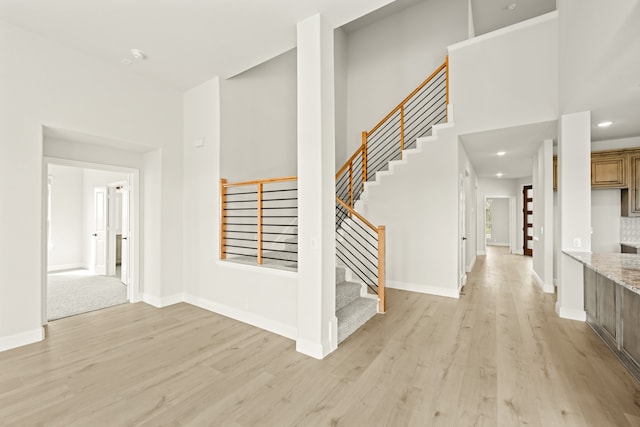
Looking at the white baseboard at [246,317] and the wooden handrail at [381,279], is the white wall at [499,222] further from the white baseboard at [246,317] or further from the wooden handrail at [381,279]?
the white baseboard at [246,317]

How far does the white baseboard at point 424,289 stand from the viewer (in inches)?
179

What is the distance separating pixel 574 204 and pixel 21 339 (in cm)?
662

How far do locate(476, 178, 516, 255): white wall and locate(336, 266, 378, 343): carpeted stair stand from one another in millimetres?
7460

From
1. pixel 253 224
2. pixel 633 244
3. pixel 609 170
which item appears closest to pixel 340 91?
pixel 253 224

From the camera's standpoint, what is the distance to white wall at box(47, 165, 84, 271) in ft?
22.2

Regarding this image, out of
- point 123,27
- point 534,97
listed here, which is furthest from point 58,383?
point 534,97

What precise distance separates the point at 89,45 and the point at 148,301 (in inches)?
138

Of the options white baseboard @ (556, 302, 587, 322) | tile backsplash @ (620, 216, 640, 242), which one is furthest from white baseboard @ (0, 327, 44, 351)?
tile backsplash @ (620, 216, 640, 242)

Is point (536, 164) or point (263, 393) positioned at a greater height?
point (536, 164)

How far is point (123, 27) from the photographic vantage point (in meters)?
2.93

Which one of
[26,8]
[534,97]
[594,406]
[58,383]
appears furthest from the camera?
[534,97]

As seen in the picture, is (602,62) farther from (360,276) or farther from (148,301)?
(148,301)

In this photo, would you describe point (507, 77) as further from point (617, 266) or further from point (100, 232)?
point (100, 232)

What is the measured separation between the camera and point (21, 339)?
9.55ft
